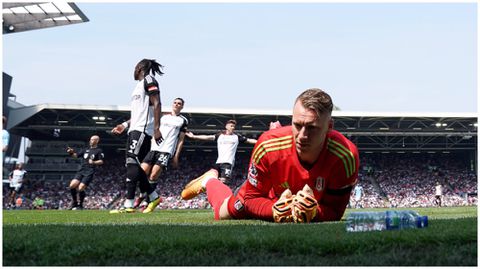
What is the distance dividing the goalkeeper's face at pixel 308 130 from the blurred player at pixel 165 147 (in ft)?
15.2

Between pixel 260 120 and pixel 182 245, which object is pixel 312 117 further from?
pixel 260 120

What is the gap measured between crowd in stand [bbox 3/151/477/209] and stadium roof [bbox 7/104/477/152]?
2.33 meters

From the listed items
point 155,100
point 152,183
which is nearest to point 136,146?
point 155,100

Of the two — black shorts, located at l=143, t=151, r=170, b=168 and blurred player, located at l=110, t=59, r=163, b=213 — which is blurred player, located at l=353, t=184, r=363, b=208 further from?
blurred player, located at l=110, t=59, r=163, b=213

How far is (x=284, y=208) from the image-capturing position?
13.9 feet

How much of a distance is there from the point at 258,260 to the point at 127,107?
100 feet

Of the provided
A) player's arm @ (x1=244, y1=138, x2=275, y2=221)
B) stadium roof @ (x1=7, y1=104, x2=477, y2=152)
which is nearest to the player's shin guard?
player's arm @ (x1=244, y1=138, x2=275, y2=221)

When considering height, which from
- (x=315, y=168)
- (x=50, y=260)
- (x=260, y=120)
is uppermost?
(x=260, y=120)

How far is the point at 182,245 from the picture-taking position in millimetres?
2801

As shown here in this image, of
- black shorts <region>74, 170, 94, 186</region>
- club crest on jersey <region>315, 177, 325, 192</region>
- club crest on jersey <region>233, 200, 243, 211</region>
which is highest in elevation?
club crest on jersey <region>315, 177, 325, 192</region>

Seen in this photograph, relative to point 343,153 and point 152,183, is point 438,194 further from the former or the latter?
point 343,153

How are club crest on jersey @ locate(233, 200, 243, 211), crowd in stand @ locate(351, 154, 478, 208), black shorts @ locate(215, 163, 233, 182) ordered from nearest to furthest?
1. club crest on jersey @ locate(233, 200, 243, 211)
2. black shorts @ locate(215, 163, 233, 182)
3. crowd in stand @ locate(351, 154, 478, 208)

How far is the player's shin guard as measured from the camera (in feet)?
18.5

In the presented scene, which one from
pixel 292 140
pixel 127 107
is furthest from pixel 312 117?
pixel 127 107
